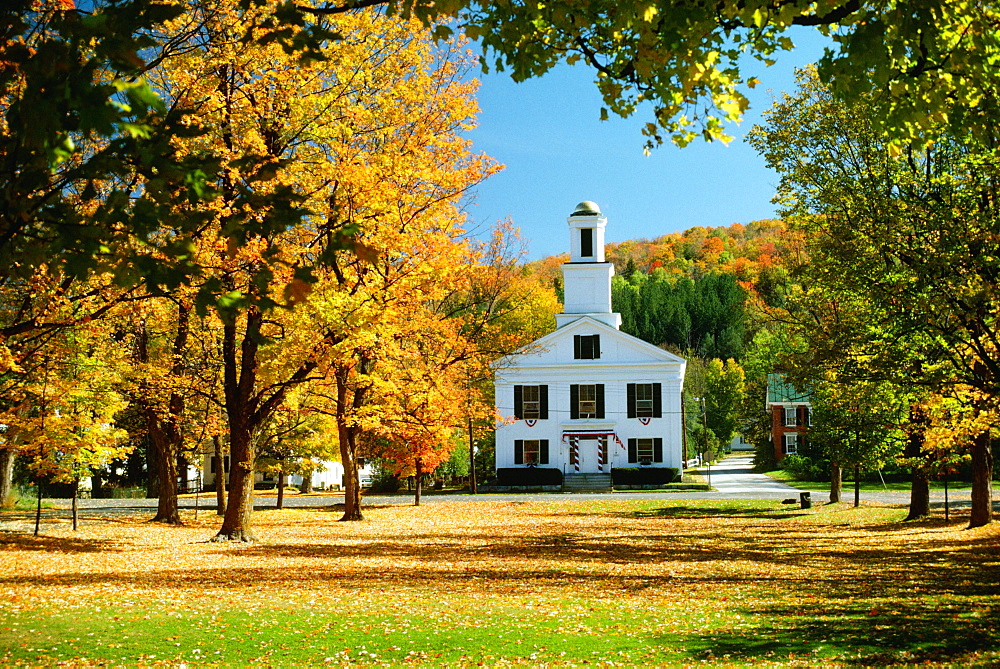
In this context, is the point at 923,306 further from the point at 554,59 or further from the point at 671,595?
the point at 554,59

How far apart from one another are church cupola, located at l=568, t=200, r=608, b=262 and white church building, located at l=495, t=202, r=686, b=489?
13.4 feet

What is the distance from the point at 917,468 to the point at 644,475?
25940 millimetres

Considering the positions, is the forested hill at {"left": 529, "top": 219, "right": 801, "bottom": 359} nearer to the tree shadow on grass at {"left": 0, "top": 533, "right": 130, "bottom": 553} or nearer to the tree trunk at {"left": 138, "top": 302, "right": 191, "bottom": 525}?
the tree trunk at {"left": 138, "top": 302, "right": 191, "bottom": 525}

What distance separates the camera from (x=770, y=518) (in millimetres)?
27969

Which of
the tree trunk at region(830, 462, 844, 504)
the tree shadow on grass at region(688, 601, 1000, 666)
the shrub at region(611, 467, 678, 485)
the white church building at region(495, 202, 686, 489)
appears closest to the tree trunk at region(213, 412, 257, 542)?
the tree shadow on grass at region(688, 601, 1000, 666)

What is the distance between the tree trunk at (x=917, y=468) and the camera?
22.8m

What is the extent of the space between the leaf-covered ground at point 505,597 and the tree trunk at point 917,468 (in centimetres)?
154

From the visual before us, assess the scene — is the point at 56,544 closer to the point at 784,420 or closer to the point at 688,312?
the point at 784,420

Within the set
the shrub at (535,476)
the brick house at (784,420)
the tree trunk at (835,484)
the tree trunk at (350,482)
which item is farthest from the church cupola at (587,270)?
the tree trunk at (350,482)

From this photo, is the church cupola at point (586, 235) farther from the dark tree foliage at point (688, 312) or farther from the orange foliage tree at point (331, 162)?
the dark tree foliage at point (688, 312)

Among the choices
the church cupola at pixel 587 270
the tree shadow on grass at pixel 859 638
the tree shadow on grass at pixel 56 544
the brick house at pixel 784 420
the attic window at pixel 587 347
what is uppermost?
the church cupola at pixel 587 270

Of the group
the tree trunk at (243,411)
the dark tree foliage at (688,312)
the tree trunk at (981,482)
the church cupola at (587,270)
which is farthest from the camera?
the dark tree foliage at (688,312)

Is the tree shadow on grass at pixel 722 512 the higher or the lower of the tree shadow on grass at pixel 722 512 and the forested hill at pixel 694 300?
the lower

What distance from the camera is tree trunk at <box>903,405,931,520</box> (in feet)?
74.8
